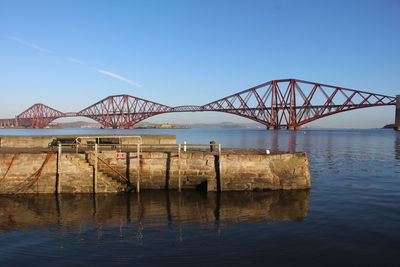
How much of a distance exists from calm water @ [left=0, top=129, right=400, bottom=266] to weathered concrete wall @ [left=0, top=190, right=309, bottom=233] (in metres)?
0.04

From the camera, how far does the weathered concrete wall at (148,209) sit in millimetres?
9289

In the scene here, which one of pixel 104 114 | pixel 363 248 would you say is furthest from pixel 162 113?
pixel 363 248

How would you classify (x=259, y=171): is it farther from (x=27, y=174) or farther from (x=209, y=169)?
(x=27, y=174)

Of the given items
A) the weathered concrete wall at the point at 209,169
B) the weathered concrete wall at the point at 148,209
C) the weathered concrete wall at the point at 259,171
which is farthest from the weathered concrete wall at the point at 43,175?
the weathered concrete wall at the point at 259,171

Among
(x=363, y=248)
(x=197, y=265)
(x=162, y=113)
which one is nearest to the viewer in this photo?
(x=197, y=265)

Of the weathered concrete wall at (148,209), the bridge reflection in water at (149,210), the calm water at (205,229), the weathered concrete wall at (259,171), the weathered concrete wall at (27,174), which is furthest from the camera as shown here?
the weathered concrete wall at (259,171)

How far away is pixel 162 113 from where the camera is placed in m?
132

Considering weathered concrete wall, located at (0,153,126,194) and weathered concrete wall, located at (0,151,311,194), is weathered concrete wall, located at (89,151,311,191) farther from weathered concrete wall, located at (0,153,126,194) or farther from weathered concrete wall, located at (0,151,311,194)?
weathered concrete wall, located at (0,153,126,194)

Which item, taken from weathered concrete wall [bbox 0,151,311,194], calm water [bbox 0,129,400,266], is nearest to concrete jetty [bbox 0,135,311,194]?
→ weathered concrete wall [bbox 0,151,311,194]

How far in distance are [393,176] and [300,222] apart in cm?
1255

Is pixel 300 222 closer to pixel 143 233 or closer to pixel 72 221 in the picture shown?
pixel 143 233

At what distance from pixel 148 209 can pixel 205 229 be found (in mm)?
3049

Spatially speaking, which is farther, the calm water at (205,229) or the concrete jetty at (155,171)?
the concrete jetty at (155,171)

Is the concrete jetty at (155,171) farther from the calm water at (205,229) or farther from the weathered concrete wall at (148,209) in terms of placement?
the calm water at (205,229)
